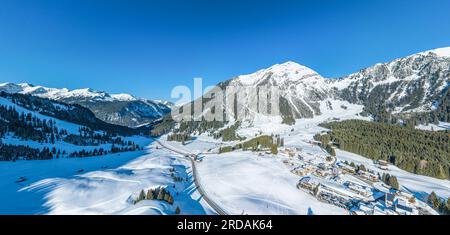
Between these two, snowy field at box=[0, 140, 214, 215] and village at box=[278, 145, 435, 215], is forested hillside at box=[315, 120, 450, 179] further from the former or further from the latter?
snowy field at box=[0, 140, 214, 215]

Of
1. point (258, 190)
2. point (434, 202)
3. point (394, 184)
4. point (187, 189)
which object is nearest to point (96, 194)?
point (187, 189)

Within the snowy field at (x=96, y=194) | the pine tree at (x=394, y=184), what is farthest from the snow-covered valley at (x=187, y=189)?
the pine tree at (x=394, y=184)

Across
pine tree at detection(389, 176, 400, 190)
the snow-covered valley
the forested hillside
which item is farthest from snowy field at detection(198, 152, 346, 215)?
the forested hillside

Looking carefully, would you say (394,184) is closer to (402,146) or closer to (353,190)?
(353,190)

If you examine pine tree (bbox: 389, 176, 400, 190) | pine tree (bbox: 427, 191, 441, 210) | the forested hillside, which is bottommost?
pine tree (bbox: 427, 191, 441, 210)

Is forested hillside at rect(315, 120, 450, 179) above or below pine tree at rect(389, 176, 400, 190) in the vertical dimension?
above

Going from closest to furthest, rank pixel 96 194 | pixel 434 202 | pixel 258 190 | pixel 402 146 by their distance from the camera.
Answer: pixel 434 202 → pixel 96 194 → pixel 258 190 → pixel 402 146

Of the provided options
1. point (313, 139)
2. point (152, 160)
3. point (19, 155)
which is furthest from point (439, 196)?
point (19, 155)

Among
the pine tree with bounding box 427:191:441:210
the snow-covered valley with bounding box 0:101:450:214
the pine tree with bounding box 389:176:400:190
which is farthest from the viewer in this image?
the pine tree with bounding box 389:176:400:190

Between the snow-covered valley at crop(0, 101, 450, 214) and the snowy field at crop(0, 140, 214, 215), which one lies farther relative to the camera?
the snow-covered valley at crop(0, 101, 450, 214)

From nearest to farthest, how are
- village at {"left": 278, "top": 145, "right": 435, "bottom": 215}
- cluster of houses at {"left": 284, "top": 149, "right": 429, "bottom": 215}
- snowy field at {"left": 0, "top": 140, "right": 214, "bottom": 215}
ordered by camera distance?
snowy field at {"left": 0, "top": 140, "right": 214, "bottom": 215} < cluster of houses at {"left": 284, "top": 149, "right": 429, "bottom": 215} < village at {"left": 278, "top": 145, "right": 435, "bottom": 215}
